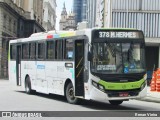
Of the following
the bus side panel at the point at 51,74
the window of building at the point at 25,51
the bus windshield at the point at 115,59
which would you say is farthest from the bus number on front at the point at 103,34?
the window of building at the point at 25,51

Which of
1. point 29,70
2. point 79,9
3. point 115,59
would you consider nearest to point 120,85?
point 115,59

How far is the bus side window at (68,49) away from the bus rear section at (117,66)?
1888 mm

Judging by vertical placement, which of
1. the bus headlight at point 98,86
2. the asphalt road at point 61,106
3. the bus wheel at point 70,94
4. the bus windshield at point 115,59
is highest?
the bus windshield at point 115,59

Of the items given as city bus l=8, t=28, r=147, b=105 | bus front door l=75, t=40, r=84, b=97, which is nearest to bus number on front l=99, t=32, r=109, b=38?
city bus l=8, t=28, r=147, b=105

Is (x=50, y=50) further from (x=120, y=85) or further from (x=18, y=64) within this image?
(x=18, y=64)

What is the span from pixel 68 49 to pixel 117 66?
113 inches

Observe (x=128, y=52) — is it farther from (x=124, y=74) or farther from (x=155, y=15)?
(x=155, y=15)

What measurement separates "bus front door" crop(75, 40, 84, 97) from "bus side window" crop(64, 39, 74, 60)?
Answer: 426 millimetres

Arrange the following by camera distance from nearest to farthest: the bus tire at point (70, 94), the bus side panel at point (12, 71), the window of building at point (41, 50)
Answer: the bus tire at point (70, 94)
the window of building at point (41, 50)
the bus side panel at point (12, 71)

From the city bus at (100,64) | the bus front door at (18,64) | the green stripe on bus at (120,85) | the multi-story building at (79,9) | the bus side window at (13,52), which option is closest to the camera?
the green stripe on bus at (120,85)

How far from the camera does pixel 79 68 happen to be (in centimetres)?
1839

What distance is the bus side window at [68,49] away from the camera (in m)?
19.0

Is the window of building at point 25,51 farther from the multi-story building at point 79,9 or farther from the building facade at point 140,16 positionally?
the multi-story building at point 79,9

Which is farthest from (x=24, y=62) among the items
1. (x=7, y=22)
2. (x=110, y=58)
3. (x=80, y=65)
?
(x=7, y=22)
